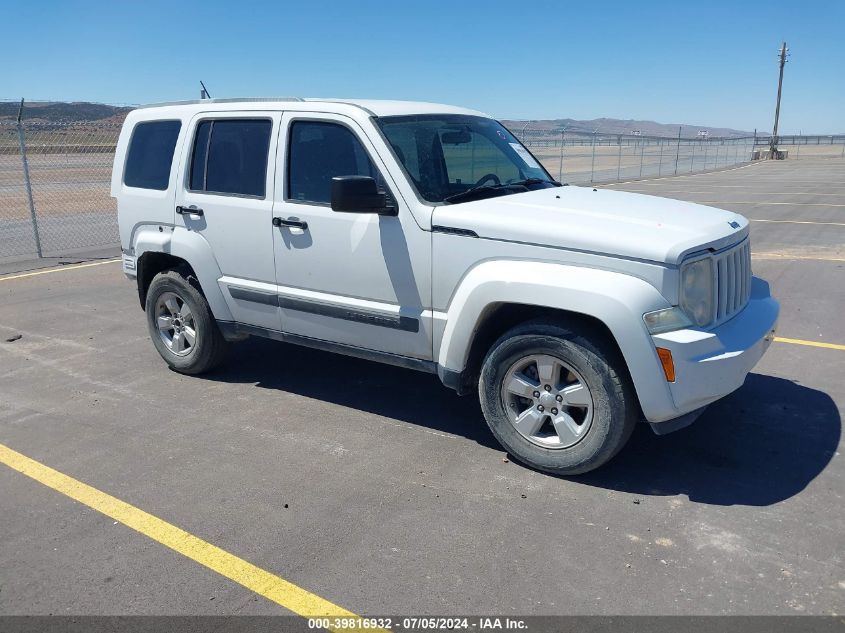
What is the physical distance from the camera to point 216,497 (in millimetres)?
4039

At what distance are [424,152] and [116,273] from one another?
6.94 meters

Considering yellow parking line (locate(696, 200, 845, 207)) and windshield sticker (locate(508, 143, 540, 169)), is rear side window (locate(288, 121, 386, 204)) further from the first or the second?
yellow parking line (locate(696, 200, 845, 207))

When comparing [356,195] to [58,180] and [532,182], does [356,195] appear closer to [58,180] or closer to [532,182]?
[532,182]

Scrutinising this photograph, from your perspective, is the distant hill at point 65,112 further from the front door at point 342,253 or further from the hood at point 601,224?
the hood at point 601,224

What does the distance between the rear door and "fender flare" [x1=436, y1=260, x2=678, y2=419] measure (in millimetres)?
1707

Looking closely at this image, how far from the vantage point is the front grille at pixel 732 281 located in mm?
4121

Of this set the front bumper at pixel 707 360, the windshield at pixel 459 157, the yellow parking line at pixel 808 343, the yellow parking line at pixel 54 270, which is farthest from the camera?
the yellow parking line at pixel 54 270

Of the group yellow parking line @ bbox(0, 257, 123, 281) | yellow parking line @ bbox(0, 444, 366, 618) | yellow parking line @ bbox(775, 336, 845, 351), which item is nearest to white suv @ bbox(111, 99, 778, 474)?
yellow parking line @ bbox(0, 444, 366, 618)

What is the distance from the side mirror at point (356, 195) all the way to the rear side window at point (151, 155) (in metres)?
2.00

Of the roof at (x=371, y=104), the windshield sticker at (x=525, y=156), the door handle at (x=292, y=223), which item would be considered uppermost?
the roof at (x=371, y=104)

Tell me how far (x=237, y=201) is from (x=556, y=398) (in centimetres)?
259

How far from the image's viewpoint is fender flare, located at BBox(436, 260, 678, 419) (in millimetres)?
3773

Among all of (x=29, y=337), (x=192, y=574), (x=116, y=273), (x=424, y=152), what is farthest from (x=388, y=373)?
(x=116, y=273)

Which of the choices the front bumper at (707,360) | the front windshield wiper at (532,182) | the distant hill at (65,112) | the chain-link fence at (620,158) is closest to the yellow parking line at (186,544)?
the front bumper at (707,360)
